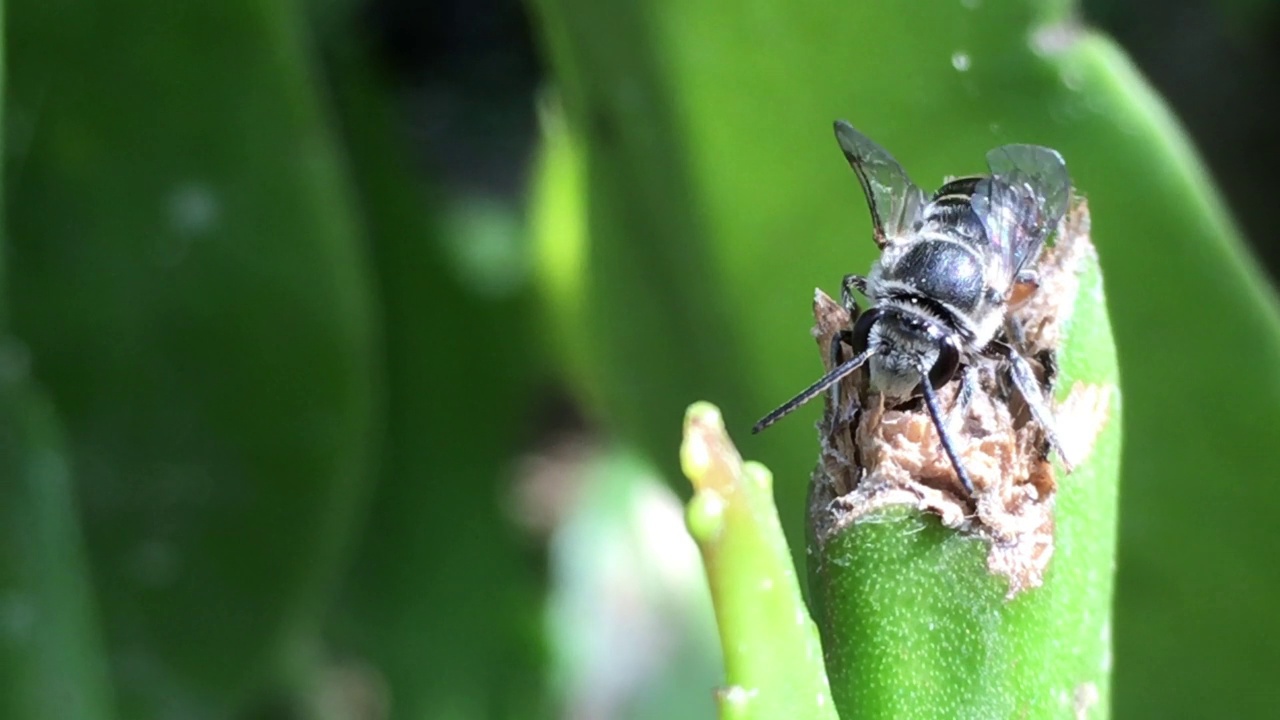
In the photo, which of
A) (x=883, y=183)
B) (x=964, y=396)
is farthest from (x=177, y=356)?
(x=964, y=396)

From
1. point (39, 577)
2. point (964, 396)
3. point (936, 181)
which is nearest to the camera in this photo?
point (964, 396)

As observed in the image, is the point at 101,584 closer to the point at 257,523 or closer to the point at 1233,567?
the point at 257,523

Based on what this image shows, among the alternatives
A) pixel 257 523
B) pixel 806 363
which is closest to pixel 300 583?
pixel 257 523

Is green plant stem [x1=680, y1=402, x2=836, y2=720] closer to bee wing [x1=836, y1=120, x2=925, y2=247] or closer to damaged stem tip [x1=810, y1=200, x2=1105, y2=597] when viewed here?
damaged stem tip [x1=810, y1=200, x2=1105, y2=597]

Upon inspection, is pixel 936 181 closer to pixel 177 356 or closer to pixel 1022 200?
pixel 1022 200

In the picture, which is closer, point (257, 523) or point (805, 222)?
point (805, 222)

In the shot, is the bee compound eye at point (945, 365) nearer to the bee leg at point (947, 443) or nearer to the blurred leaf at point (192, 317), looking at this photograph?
the bee leg at point (947, 443)

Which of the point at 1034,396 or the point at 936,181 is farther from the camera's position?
the point at 936,181
